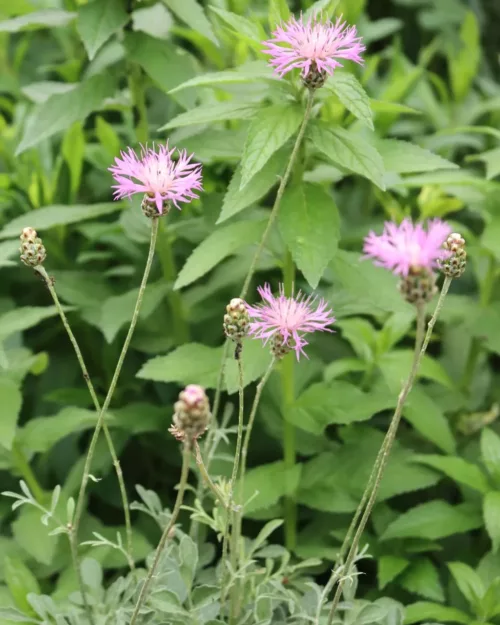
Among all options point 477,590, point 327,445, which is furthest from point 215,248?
point 477,590

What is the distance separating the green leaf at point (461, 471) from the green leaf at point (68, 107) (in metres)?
0.53

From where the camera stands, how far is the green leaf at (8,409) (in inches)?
26.6

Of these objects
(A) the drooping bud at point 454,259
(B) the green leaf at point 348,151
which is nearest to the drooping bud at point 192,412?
(A) the drooping bud at point 454,259

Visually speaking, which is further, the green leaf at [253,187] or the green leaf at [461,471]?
the green leaf at [461,471]

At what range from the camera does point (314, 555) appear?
2.49 ft

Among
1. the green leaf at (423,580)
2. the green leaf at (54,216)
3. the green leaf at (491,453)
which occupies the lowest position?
A: the green leaf at (423,580)

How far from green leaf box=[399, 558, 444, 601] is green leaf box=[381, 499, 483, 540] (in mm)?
31

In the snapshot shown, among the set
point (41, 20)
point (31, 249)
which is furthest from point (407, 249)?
point (41, 20)

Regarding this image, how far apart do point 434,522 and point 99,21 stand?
2.09ft

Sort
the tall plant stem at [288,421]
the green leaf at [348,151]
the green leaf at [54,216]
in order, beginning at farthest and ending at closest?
the green leaf at [54,216] < the tall plant stem at [288,421] < the green leaf at [348,151]

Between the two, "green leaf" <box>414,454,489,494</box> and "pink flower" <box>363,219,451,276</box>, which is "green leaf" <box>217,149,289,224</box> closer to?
"pink flower" <box>363,219,451,276</box>

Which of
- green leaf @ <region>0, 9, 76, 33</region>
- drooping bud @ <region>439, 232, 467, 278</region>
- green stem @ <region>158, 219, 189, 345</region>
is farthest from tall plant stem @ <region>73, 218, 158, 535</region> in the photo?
green leaf @ <region>0, 9, 76, 33</region>

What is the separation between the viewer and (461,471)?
2.46 ft

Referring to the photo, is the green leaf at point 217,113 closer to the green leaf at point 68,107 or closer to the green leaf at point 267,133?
the green leaf at point 267,133
